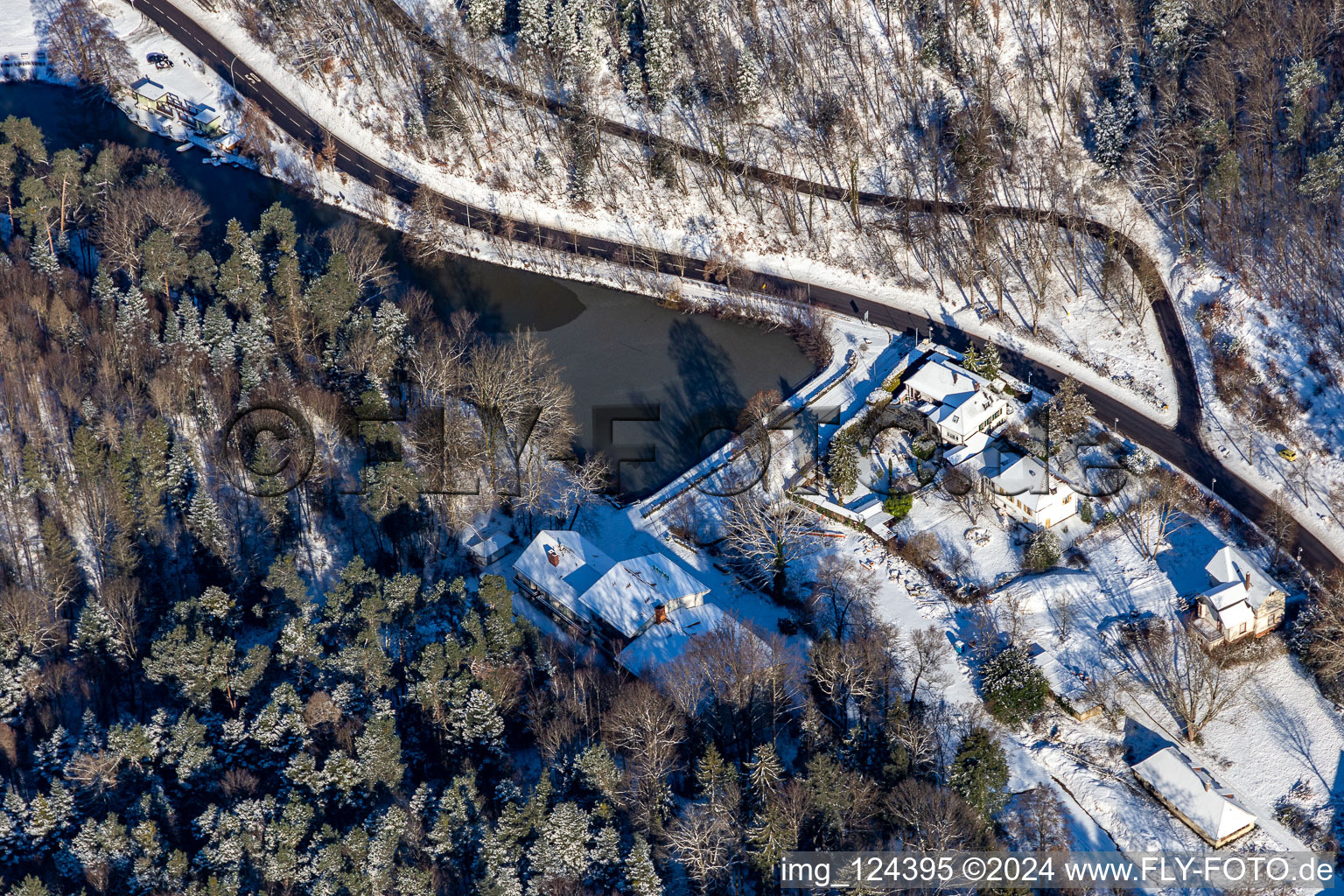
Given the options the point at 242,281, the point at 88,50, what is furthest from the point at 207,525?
the point at 88,50

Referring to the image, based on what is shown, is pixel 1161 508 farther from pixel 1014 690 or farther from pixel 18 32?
pixel 18 32

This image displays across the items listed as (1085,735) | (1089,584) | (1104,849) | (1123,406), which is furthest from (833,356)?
(1104,849)

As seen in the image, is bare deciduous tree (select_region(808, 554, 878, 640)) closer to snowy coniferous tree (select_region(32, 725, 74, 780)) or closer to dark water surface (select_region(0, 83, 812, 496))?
dark water surface (select_region(0, 83, 812, 496))

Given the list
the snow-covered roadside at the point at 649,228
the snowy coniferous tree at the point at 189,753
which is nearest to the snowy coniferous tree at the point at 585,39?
the snow-covered roadside at the point at 649,228

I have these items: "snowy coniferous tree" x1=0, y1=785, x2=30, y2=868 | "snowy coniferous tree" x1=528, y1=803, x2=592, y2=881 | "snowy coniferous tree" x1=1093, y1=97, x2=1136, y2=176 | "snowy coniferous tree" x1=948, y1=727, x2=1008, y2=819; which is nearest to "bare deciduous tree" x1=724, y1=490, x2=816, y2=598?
"snowy coniferous tree" x1=948, y1=727, x2=1008, y2=819

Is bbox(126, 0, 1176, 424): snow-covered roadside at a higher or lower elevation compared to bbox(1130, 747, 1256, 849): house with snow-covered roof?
higher

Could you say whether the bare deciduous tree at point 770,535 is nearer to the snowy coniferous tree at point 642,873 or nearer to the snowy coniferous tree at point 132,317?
the snowy coniferous tree at point 642,873
